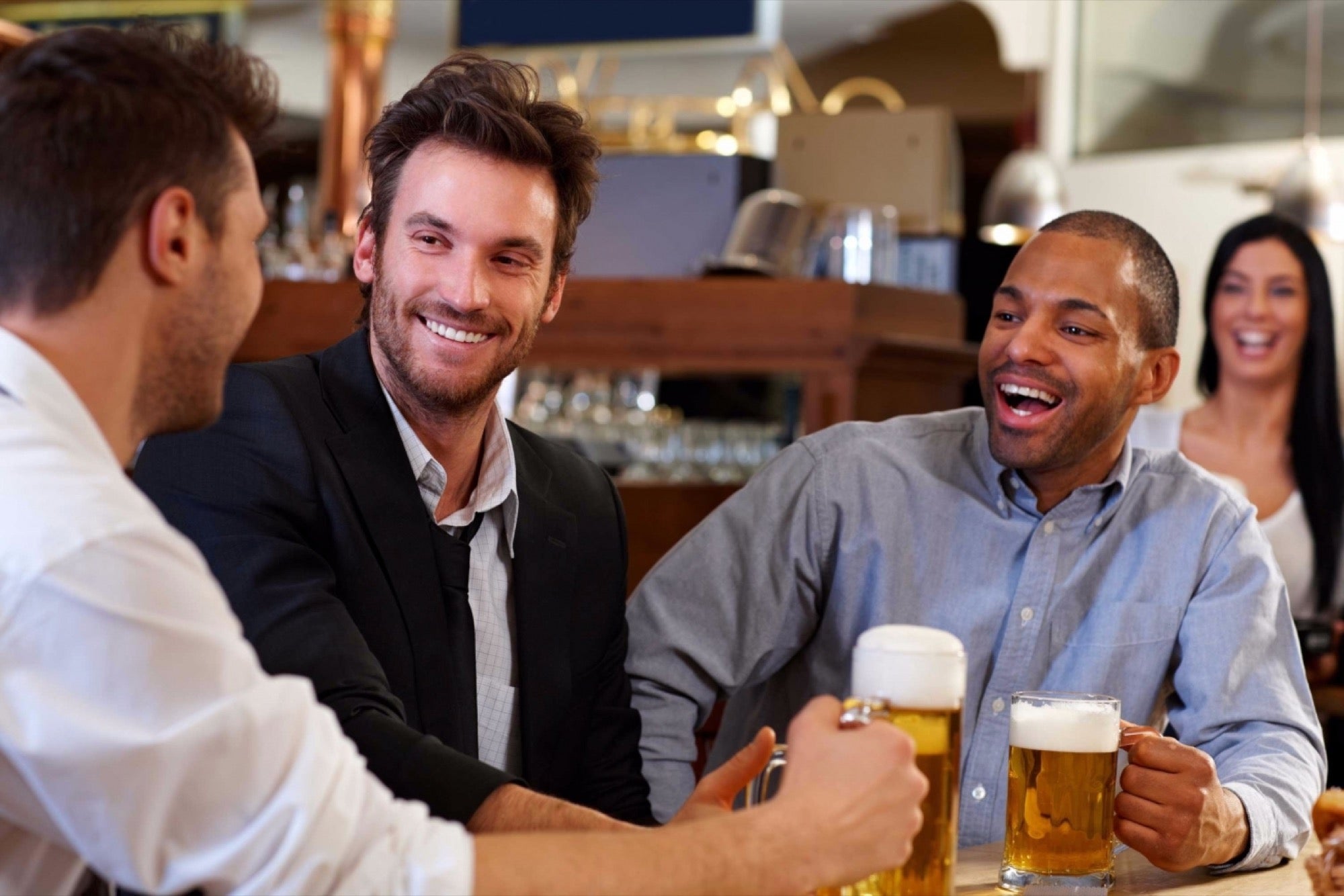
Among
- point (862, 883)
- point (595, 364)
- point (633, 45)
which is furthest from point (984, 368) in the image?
point (633, 45)

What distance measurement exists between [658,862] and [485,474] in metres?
0.77

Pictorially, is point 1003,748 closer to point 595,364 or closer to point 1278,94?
point 595,364

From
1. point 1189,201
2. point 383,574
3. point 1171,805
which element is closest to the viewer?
point 1171,805

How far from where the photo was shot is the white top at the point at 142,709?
0.83m

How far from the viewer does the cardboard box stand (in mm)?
4262

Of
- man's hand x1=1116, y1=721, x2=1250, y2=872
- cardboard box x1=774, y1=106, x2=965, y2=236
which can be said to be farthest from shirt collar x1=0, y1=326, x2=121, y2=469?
cardboard box x1=774, y1=106, x2=965, y2=236

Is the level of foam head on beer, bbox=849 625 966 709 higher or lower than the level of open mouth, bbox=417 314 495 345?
lower

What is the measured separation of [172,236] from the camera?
0.95m

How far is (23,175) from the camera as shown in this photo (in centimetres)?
93

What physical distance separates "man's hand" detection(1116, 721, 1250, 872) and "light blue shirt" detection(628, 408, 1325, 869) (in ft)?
0.90

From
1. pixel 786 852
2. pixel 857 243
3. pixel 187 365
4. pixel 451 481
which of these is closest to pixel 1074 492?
pixel 451 481

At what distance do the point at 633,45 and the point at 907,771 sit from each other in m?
4.84

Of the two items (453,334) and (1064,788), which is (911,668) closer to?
(1064,788)

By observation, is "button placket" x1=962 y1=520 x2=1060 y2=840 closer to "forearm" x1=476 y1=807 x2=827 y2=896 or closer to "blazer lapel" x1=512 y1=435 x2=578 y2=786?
"blazer lapel" x1=512 y1=435 x2=578 y2=786
